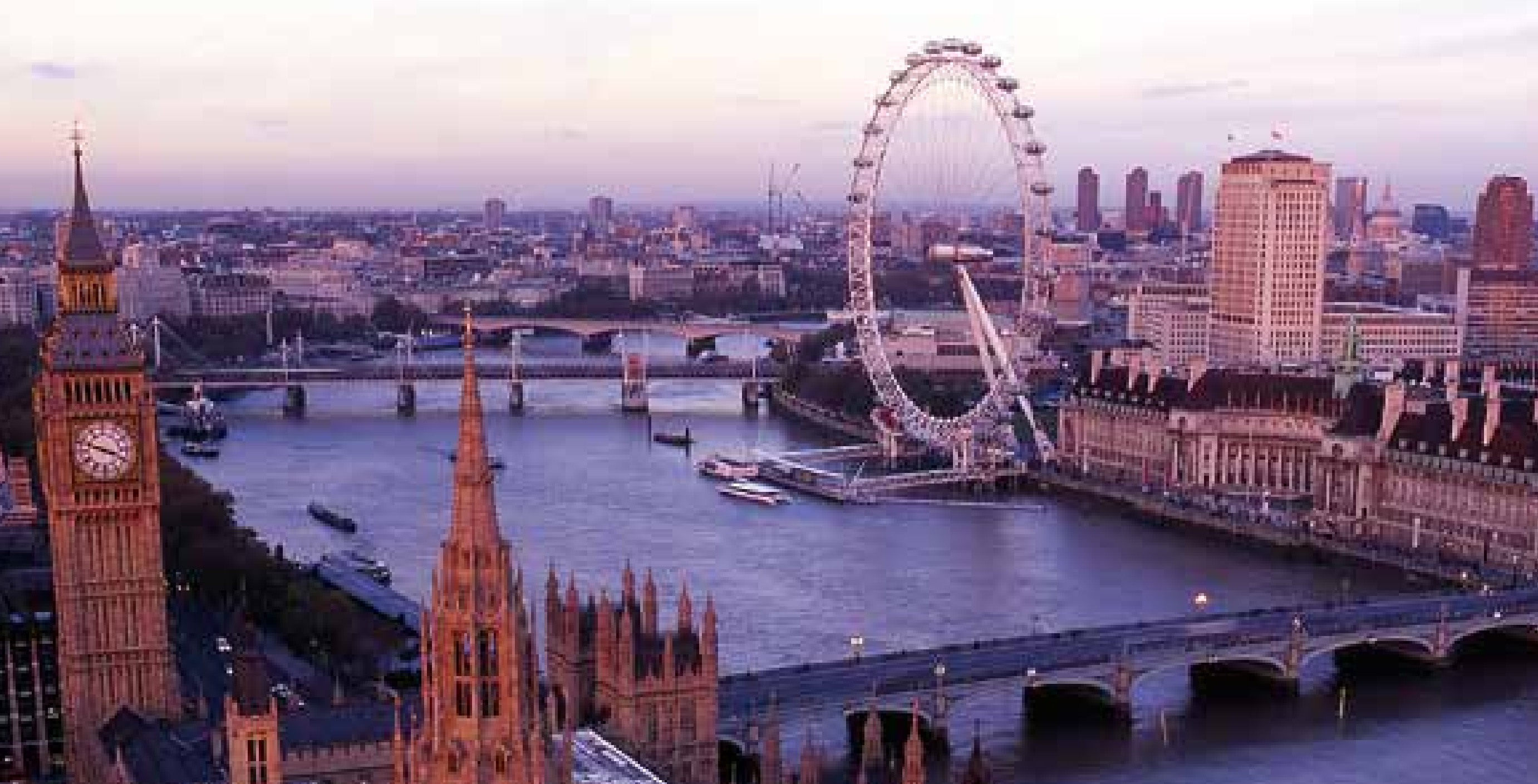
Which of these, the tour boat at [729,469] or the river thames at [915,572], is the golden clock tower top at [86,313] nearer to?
the river thames at [915,572]

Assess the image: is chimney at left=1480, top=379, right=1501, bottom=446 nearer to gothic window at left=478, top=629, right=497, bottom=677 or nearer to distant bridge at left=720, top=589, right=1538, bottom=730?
distant bridge at left=720, top=589, right=1538, bottom=730

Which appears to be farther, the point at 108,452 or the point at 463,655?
the point at 108,452

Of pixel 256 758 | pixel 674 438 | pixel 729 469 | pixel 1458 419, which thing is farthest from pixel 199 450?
pixel 256 758

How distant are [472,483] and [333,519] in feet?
150

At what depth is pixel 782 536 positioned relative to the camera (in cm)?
6128

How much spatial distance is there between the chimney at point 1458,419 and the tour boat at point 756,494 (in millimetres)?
24294

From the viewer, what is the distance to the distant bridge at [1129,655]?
123 feet

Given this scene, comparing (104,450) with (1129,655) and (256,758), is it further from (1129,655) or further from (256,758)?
(1129,655)

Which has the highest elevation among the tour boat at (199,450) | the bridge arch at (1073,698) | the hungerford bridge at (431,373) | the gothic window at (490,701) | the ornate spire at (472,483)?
the ornate spire at (472,483)

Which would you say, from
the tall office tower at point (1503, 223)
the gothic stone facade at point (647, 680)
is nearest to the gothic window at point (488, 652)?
the gothic stone facade at point (647, 680)

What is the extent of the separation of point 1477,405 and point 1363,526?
562 cm

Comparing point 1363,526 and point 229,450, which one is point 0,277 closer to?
point 229,450

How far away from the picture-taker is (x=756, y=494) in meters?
68.6

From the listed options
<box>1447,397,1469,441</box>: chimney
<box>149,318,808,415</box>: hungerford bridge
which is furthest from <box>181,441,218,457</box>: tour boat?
<box>1447,397,1469,441</box>: chimney
